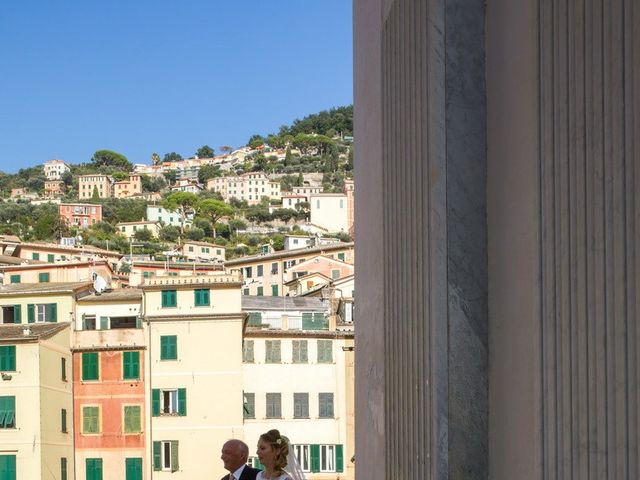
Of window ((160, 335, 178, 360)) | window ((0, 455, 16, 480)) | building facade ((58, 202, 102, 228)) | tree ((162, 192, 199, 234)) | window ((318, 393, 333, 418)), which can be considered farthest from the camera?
tree ((162, 192, 199, 234))

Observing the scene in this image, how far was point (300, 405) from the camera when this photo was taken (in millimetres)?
34688

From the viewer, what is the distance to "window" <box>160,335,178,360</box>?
34125 millimetres

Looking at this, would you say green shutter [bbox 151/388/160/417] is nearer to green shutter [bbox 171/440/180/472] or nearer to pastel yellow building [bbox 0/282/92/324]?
green shutter [bbox 171/440/180/472]

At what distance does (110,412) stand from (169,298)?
3.67m

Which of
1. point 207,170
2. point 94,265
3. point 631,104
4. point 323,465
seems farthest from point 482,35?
point 207,170

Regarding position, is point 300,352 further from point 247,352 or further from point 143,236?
point 143,236

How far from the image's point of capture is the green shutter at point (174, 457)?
33.3 meters

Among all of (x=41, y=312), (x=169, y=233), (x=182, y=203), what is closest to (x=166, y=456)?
(x=41, y=312)

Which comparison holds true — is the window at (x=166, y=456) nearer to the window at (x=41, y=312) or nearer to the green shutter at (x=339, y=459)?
the green shutter at (x=339, y=459)

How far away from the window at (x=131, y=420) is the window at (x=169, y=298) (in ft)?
10.1

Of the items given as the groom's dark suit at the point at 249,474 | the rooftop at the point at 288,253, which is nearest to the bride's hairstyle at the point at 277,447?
the groom's dark suit at the point at 249,474

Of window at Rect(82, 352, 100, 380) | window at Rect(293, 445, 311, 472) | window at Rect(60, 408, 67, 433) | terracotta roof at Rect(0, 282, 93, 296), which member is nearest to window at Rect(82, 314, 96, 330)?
terracotta roof at Rect(0, 282, 93, 296)

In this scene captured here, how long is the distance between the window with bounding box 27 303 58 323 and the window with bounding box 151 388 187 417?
13.9ft

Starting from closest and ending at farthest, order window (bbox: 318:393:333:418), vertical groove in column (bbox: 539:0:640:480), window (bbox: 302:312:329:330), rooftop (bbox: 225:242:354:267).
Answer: vertical groove in column (bbox: 539:0:640:480)
window (bbox: 318:393:333:418)
window (bbox: 302:312:329:330)
rooftop (bbox: 225:242:354:267)
